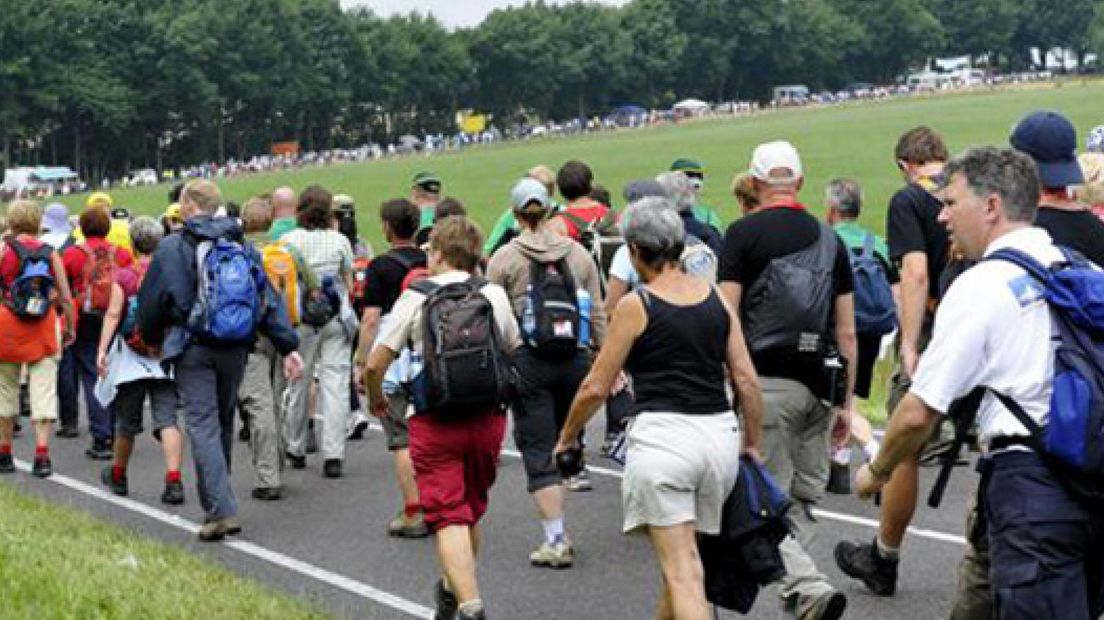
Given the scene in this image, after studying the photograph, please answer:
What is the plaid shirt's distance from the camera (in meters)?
11.0

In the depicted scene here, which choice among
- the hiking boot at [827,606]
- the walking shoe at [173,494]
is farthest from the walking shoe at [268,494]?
the hiking boot at [827,606]

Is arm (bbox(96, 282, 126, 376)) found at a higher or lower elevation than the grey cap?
lower

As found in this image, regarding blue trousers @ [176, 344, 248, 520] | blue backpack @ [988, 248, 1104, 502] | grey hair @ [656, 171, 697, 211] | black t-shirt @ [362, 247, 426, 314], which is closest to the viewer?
blue backpack @ [988, 248, 1104, 502]

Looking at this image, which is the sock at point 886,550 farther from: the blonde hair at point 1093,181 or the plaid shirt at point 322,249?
the plaid shirt at point 322,249

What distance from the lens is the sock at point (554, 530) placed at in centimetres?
822

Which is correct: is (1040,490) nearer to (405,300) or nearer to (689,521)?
(689,521)

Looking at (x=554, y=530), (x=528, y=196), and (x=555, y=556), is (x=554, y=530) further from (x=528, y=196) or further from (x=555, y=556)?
(x=528, y=196)

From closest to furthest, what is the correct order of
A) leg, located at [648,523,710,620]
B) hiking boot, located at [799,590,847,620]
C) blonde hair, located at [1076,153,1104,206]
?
leg, located at [648,523,710,620] → hiking boot, located at [799,590,847,620] → blonde hair, located at [1076,153,1104,206]

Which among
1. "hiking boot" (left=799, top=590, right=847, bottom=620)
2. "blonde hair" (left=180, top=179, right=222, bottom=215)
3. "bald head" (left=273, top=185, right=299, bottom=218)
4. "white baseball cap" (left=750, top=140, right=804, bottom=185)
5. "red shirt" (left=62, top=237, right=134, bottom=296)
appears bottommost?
"hiking boot" (left=799, top=590, right=847, bottom=620)

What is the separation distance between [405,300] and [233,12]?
122 metres

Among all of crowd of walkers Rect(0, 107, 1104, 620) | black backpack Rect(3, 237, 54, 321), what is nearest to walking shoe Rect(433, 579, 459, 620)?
crowd of walkers Rect(0, 107, 1104, 620)

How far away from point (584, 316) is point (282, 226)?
406cm

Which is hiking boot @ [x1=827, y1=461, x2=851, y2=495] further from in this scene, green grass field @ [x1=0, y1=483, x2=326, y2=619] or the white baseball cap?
green grass field @ [x1=0, y1=483, x2=326, y2=619]

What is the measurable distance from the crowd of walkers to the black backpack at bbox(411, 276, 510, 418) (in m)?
0.01
